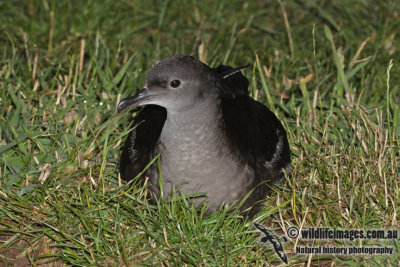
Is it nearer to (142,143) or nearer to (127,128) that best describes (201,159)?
(142,143)

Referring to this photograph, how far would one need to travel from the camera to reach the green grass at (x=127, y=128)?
361 centimetres

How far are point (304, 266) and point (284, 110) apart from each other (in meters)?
1.58

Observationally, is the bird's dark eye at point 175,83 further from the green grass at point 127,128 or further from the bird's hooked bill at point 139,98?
the green grass at point 127,128

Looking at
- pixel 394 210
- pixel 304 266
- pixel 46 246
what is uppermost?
pixel 394 210

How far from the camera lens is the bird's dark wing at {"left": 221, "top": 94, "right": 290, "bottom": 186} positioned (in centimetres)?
386

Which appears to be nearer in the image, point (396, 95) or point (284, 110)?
point (284, 110)

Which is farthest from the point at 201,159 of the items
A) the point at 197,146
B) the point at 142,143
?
the point at 142,143

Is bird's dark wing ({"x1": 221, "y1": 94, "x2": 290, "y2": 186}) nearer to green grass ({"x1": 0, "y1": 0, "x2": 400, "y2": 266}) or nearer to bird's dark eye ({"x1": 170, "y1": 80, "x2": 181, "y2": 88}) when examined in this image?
green grass ({"x1": 0, "y1": 0, "x2": 400, "y2": 266})

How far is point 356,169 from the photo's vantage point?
4.05m

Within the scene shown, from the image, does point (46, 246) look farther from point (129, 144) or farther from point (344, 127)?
point (344, 127)

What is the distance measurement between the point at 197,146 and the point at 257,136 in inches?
24.7

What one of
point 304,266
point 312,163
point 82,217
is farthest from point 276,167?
point 82,217

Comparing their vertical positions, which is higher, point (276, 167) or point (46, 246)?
point (276, 167)

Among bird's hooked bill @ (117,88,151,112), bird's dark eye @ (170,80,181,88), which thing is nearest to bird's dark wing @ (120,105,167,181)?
bird's hooked bill @ (117,88,151,112)
